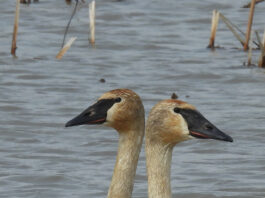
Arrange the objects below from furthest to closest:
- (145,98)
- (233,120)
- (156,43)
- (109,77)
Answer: (156,43) < (109,77) < (145,98) < (233,120)

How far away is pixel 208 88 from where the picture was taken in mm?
13797

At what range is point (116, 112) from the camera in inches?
280

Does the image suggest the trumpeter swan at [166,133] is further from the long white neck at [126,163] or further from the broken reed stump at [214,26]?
the broken reed stump at [214,26]

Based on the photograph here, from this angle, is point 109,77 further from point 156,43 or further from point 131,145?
point 131,145

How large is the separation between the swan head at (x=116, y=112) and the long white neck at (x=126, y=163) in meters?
0.07

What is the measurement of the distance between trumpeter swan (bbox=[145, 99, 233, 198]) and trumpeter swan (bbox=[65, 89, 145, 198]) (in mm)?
271

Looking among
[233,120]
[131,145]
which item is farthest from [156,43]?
[131,145]

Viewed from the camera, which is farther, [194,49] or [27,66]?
[194,49]

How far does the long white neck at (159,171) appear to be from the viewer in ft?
23.1

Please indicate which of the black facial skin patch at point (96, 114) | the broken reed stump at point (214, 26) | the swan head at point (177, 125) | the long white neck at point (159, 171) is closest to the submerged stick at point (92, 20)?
the broken reed stump at point (214, 26)

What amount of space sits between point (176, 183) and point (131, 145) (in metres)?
2.55

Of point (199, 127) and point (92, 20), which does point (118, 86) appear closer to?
point (92, 20)

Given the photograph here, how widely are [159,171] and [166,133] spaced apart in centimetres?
33

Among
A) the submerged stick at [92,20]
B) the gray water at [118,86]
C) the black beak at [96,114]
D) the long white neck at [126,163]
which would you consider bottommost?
the gray water at [118,86]
